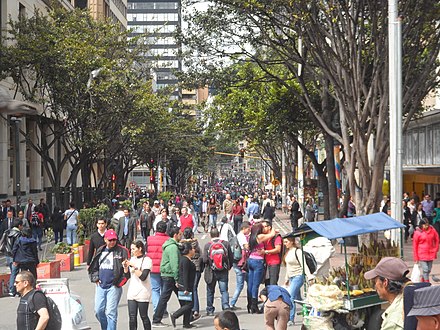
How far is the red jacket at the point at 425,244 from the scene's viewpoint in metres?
15.8

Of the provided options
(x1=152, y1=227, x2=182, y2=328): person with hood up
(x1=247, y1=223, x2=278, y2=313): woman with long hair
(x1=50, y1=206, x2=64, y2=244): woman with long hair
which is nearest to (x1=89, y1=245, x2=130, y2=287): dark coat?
(x1=152, y1=227, x2=182, y2=328): person with hood up

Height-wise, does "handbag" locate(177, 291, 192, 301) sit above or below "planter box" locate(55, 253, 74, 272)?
above

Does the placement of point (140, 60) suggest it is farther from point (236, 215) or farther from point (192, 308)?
point (192, 308)

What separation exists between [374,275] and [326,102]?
2057cm

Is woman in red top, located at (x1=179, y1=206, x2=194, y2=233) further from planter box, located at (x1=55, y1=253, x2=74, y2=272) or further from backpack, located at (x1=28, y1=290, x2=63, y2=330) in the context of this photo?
backpack, located at (x1=28, y1=290, x2=63, y2=330)

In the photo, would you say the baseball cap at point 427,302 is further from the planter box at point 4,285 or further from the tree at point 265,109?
the tree at point 265,109

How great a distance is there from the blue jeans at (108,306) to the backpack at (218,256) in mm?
2721

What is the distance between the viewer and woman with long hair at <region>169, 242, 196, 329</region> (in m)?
12.1

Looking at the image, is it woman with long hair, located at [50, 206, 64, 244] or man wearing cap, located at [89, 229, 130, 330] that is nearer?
man wearing cap, located at [89, 229, 130, 330]

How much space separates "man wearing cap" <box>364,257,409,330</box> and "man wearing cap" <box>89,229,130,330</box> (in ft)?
16.4

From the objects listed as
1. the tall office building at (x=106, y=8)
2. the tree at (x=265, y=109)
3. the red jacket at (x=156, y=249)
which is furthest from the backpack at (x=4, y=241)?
the tall office building at (x=106, y=8)

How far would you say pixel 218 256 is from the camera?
1327cm

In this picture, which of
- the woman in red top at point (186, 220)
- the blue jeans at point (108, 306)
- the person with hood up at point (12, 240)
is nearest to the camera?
the blue jeans at point (108, 306)

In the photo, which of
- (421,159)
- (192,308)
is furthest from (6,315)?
(421,159)
